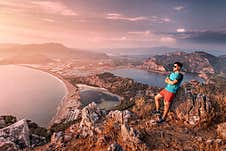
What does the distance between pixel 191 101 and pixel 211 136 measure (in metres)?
2.83

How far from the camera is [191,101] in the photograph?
1538 cm

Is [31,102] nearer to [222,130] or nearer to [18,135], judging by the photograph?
[18,135]

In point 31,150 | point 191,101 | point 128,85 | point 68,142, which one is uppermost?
point 191,101

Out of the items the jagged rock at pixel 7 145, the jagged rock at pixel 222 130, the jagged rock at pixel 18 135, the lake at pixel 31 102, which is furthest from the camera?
the lake at pixel 31 102

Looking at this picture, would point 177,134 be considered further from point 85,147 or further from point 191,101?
point 85,147

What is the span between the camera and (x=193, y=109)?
1502 centimetres

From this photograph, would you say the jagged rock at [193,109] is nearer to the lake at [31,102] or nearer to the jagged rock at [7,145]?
the jagged rock at [7,145]

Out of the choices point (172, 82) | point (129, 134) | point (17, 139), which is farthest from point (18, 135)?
point (172, 82)

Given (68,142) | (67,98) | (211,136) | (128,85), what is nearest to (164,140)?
(211,136)

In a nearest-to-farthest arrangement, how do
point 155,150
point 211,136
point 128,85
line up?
point 155,150 < point 211,136 < point 128,85

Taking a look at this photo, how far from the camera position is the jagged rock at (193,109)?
1457 centimetres

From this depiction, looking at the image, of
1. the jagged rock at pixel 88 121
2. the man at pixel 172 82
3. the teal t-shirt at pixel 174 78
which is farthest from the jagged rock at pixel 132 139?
the jagged rock at pixel 88 121

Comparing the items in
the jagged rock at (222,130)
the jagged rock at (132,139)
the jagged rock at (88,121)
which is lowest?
the jagged rock at (88,121)

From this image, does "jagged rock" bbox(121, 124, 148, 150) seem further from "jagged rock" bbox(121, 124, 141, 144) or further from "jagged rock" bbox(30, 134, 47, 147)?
"jagged rock" bbox(30, 134, 47, 147)
